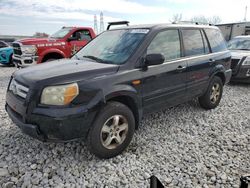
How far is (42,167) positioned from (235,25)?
17504 millimetres

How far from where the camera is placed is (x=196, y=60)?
4.12 meters

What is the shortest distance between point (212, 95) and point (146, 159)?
Answer: 267 centimetres

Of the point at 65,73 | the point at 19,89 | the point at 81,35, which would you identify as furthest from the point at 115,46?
the point at 81,35

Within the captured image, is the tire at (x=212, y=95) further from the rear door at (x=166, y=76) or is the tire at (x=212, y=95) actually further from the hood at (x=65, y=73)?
the hood at (x=65, y=73)

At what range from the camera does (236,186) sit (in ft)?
8.30

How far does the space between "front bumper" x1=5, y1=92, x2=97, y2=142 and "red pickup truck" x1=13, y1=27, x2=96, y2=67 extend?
582 centimetres

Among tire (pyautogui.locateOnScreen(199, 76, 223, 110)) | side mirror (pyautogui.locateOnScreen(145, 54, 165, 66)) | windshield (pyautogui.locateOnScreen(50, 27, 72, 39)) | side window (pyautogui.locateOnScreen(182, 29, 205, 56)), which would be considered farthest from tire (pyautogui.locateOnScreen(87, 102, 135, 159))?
windshield (pyautogui.locateOnScreen(50, 27, 72, 39))

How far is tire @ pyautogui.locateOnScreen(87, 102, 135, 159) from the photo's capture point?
9.03 ft

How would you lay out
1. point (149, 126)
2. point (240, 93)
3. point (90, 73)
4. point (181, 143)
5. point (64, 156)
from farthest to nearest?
1. point (240, 93)
2. point (149, 126)
3. point (181, 143)
4. point (64, 156)
5. point (90, 73)

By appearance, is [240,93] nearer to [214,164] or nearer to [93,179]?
[214,164]

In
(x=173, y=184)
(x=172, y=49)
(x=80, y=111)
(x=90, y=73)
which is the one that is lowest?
(x=173, y=184)

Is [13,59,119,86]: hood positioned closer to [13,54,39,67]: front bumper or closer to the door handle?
the door handle

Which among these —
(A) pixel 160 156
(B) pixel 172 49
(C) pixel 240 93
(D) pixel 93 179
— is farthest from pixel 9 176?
(C) pixel 240 93

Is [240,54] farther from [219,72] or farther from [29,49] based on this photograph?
[29,49]
